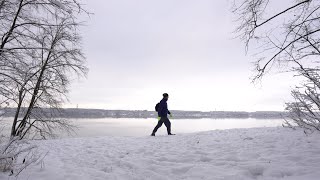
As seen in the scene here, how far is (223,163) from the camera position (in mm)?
5785

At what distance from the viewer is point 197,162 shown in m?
6.04

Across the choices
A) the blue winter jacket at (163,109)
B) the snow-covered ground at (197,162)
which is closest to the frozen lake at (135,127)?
the snow-covered ground at (197,162)

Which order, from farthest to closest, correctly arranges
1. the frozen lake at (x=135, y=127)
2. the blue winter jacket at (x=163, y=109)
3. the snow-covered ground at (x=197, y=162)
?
the frozen lake at (x=135, y=127) → the blue winter jacket at (x=163, y=109) → the snow-covered ground at (x=197, y=162)

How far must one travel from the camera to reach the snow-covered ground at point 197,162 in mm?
4942

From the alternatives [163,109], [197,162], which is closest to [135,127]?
[163,109]

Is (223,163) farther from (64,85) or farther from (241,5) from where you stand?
(64,85)

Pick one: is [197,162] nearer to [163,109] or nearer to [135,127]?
[163,109]

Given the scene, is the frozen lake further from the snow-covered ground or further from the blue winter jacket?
the blue winter jacket

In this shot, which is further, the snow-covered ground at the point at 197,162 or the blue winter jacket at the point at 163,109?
the blue winter jacket at the point at 163,109

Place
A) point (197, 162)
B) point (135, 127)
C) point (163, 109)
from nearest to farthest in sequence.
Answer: point (197, 162) < point (163, 109) < point (135, 127)

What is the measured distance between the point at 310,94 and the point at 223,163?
3.01 m

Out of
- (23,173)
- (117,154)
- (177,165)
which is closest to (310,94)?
(177,165)

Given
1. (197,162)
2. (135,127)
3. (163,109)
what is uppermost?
(163,109)

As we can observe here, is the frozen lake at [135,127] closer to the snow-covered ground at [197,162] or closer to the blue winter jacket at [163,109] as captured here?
the snow-covered ground at [197,162]
